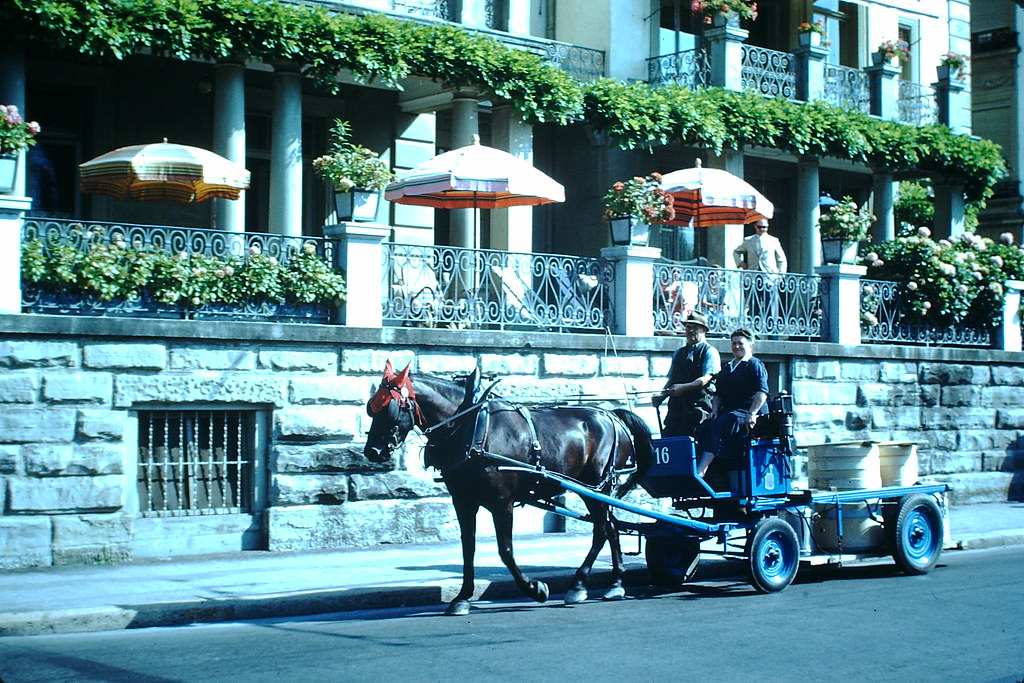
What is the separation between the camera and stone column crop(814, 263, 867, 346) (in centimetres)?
1866

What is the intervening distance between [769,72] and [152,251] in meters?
13.0

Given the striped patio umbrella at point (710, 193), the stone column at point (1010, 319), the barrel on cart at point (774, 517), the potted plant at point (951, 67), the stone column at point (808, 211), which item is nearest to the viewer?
the barrel on cart at point (774, 517)

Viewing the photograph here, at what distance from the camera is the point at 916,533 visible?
12.5 meters

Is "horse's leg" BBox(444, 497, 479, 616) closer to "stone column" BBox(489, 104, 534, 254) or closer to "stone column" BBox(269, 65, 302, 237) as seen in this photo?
"stone column" BBox(269, 65, 302, 237)

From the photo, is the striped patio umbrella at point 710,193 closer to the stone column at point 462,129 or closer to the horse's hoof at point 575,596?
the stone column at point 462,129

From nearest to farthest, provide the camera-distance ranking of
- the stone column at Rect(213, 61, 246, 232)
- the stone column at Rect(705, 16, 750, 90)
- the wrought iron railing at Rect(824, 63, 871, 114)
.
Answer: the stone column at Rect(213, 61, 246, 232) < the stone column at Rect(705, 16, 750, 90) < the wrought iron railing at Rect(824, 63, 871, 114)

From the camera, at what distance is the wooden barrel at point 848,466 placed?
479 inches

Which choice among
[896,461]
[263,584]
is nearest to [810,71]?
[896,461]

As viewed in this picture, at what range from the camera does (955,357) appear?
19.9 m

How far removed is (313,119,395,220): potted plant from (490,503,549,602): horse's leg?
5143mm

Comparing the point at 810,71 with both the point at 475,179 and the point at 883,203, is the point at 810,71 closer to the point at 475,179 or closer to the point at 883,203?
the point at 883,203

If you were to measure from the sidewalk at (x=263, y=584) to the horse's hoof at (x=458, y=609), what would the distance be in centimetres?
58

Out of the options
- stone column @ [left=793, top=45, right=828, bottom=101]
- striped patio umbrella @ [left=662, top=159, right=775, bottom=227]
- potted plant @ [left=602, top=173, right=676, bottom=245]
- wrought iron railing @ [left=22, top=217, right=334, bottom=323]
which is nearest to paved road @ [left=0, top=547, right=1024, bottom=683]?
wrought iron railing @ [left=22, top=217, right=334, bottom=323]

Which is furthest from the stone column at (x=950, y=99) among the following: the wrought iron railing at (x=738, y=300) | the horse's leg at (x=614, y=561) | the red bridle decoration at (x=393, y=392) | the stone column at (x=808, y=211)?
the red bridle decoration at (x=393, y=392)
